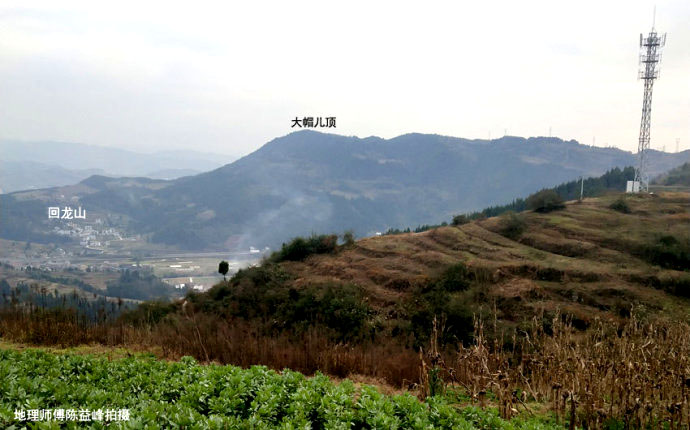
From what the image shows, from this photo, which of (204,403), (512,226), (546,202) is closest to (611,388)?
(204,403)

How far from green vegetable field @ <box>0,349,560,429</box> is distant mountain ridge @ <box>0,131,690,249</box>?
296 ft

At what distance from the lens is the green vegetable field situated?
12.4 ft

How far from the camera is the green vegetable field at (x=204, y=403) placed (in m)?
3.77

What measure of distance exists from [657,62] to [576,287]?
20.5 meters

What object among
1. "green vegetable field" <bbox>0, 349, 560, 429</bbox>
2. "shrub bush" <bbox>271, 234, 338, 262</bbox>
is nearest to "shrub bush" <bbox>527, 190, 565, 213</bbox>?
"shrub bush" <bbox>271, 234, 338, 262</bbox>

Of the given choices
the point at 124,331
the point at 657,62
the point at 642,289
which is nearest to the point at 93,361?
the point at 124,331

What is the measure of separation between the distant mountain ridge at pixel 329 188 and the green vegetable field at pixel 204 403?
90.3 meters

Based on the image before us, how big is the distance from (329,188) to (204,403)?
133308 mm

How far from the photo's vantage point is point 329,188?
13738 cm

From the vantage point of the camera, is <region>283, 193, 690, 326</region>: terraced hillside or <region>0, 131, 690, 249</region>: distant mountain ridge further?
<region>0, 131, 690, 249</region>: distant mountain ridge

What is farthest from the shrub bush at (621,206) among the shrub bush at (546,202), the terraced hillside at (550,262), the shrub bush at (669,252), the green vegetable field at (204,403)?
the green vegetable field at (204,403)

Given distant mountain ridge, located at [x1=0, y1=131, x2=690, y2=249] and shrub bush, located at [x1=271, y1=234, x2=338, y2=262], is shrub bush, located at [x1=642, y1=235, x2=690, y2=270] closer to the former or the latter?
shrub bush, located at [x1=271, y1=234, x2=338, y2=262]

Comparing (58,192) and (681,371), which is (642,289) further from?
(58,192)

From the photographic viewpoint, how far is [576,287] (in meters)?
14.8
